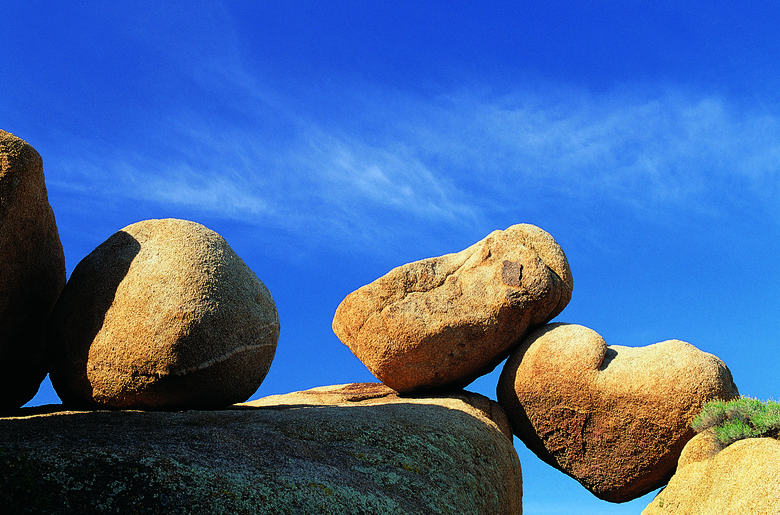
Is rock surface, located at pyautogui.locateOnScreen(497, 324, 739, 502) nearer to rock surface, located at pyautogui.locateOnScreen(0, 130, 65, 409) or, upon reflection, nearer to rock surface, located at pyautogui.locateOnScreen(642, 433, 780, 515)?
rock surface, located at pyautogui.locateOnScreen(642, 433, 780, 515)

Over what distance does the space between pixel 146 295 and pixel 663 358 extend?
5.94m

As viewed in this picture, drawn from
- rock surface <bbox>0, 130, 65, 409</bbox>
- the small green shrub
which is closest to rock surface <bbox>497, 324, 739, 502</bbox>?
the small green shrub

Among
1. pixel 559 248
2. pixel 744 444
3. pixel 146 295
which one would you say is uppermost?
pixel 559 248

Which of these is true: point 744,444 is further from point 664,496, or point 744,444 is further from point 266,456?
point 266,456

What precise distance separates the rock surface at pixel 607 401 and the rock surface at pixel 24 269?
5.59 m

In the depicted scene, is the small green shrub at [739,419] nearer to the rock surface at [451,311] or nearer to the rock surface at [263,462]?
the rock surface at [263,462]

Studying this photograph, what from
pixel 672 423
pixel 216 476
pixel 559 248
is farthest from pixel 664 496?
pixel 216 476

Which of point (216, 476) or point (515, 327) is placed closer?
point (216, 476)

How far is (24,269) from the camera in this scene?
5.88m

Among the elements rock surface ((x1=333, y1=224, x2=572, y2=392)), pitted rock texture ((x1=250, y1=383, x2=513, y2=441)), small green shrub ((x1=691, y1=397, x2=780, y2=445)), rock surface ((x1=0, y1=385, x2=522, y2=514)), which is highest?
rock surface ((x1=333, y1=224, x2=572, y2=392))

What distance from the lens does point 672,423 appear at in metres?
7.72

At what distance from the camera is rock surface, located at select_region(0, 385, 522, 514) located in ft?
A: 11.3

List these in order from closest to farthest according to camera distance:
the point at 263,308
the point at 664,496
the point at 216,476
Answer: the point at 216,476 → the point at 263,308 → the point at 664,496

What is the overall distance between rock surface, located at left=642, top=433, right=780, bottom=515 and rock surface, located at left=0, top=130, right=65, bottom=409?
695cm
